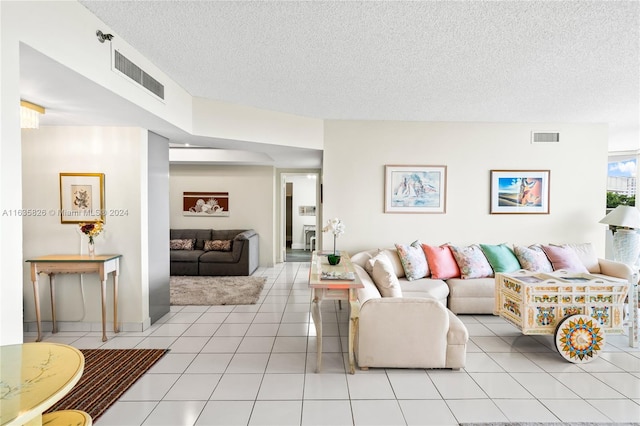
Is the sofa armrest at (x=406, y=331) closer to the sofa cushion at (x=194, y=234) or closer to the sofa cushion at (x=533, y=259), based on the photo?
the sofa cushion at (x=533, y=259)

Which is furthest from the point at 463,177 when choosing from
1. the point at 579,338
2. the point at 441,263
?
the point at 579,338

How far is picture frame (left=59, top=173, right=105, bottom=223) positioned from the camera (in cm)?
357

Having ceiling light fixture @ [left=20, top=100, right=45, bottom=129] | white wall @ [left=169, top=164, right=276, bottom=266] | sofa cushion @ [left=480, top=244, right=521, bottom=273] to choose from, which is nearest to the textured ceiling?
ceiling light fixture @ [left=20, top=100, right=45, bottom=129]

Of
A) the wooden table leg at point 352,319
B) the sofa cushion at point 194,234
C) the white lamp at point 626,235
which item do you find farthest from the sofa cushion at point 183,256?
the white lamp at point 626,235

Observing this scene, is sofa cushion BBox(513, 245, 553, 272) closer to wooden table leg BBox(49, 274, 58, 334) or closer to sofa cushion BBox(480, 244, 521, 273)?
sofa cushion BBox(480, 244, 521, 273)

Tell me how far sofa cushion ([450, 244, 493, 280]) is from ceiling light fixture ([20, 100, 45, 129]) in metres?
4.77

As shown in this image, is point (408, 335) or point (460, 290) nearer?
point (408, 335)

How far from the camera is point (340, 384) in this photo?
261 centimetres

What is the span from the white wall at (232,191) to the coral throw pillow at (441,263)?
12.8 ft

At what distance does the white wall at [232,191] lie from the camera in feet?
24.0

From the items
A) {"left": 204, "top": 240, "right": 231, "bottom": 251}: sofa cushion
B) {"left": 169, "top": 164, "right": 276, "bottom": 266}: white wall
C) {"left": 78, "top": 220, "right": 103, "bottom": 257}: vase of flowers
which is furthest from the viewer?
{"left": 169, "top": 164, "right": 276, "bottom": 266}: white wall

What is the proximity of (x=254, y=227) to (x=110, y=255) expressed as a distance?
3873 mm

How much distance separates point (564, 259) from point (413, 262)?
209 centimetres

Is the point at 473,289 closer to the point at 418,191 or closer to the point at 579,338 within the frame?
the point at 579,338
